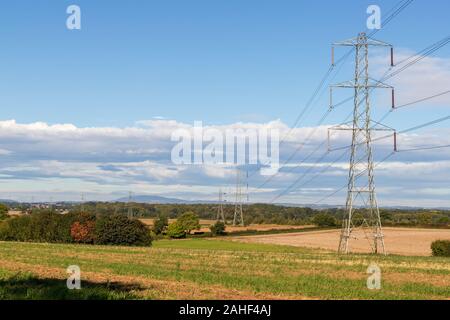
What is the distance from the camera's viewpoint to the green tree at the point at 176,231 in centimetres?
14425

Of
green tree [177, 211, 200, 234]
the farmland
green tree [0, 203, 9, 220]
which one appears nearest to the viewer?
the farmland

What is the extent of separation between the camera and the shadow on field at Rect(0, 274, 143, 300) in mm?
19609

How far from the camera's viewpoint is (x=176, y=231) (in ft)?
474

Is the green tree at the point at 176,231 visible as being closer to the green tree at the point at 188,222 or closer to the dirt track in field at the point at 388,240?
the green tree at the point at 188,222

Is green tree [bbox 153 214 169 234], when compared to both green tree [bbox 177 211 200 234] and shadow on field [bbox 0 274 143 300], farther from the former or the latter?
shadow on field [bbox 0 274 143 300]

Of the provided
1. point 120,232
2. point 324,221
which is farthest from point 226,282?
point 324,221

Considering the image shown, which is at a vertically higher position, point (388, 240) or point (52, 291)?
point (52, 291)

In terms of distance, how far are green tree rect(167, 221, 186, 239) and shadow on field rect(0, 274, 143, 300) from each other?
4696 inches

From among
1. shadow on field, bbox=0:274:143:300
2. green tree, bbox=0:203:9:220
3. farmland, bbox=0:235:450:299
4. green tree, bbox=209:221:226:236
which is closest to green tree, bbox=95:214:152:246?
green tree, bbox=209:221:226:236

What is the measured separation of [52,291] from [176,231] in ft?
407

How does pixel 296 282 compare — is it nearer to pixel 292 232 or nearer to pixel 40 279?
pixel 40 279

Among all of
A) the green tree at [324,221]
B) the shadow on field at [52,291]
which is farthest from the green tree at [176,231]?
the shadow on field at [52,291]

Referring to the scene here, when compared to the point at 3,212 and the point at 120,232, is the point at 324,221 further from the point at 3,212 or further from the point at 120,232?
the point at 3,212
